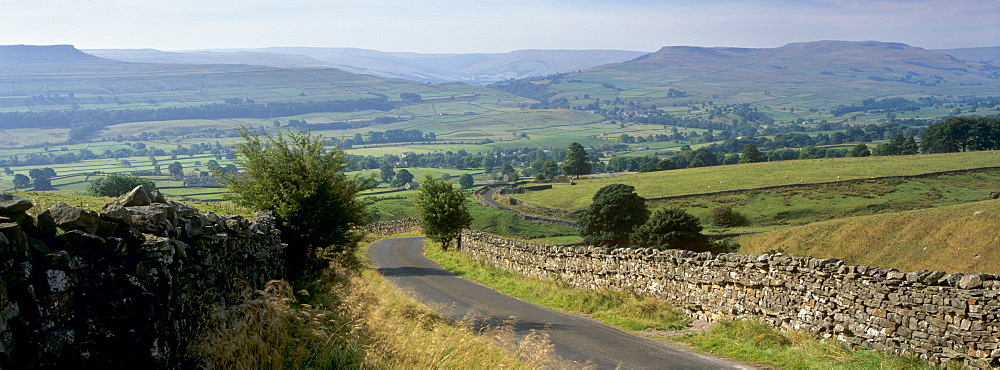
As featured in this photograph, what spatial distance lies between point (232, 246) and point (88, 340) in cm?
472

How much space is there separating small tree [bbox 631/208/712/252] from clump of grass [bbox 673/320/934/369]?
22.7 meters

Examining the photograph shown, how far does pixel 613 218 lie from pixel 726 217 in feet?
41.5

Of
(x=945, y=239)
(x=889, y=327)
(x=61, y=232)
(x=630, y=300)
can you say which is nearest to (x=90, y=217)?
(x=61, y=232)

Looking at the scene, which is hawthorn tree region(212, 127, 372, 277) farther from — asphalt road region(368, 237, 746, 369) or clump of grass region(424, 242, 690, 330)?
clump of grass region(424, 242, 690, 330)

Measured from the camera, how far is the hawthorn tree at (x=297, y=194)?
1788 cm

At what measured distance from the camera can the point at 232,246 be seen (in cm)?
1030

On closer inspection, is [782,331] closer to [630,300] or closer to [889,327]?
[889,327]

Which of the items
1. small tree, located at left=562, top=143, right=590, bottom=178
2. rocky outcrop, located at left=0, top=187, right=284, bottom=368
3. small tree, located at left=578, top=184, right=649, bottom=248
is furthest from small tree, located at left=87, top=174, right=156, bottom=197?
small tree, located at left=562, top=143, right=590, bottom=178

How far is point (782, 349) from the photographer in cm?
1140

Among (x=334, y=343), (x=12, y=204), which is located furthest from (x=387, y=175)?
(x=12, y=204)

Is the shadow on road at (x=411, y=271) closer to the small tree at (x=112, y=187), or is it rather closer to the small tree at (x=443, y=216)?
the small tree at (x=443, y=216)

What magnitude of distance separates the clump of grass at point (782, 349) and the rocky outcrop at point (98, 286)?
896cm

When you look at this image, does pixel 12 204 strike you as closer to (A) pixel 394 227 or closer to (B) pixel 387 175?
(A) pixel 394 227

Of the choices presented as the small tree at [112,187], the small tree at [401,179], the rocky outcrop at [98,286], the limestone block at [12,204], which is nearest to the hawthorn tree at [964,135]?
the small tree at [401,179]
